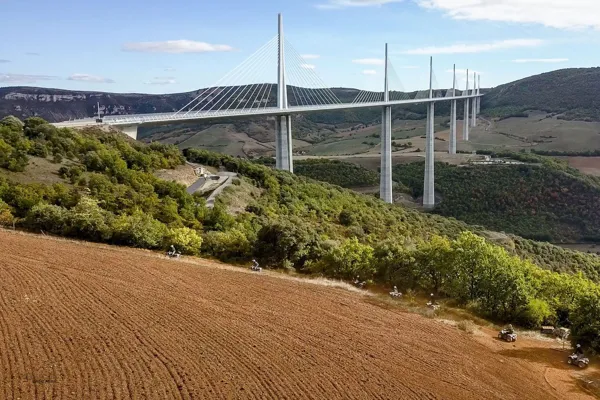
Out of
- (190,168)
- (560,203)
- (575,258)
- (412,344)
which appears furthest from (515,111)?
(412,344)

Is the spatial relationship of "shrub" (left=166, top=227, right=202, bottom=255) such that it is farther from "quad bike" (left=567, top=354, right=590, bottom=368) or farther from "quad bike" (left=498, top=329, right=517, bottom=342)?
"quad bike" (left=567, top=354, right=590, bottom=368)

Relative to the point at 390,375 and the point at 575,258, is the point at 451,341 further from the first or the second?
the point at 575,258

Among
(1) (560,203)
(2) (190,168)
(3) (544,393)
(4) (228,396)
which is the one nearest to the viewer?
(4) (228,396)

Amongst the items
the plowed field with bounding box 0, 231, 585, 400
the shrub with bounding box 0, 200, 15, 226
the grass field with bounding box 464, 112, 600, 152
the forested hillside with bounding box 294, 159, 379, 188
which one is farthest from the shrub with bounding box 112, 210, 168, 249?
the grass field with bounding box 464, 112, 600, 152

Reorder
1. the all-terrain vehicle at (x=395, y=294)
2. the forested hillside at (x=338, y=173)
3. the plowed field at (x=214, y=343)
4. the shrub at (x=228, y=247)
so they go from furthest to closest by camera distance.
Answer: the forested hillside at (x=338, y=173), the shrub at (x=228, y=247), the all-terrain vehicle at (x=395, y=294), the plowed field at (x=214, y=343)

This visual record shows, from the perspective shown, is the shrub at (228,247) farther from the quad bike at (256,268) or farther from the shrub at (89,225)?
the shrub at (89,225)

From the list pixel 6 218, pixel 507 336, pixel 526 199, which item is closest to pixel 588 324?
pixel 507 336

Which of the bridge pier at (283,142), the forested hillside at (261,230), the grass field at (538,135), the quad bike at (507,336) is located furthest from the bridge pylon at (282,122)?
the grass field at (538,135)
